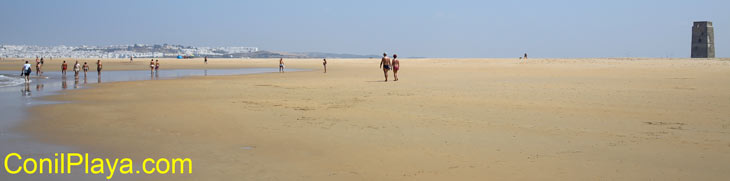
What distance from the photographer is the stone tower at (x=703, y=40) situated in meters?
55.3

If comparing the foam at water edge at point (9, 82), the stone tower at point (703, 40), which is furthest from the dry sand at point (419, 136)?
the stone tower at point (703, 40)

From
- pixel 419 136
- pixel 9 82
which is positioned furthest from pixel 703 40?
pixel 419 136

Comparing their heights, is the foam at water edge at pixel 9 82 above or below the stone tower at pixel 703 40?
below

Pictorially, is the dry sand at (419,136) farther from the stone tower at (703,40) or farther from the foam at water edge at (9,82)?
the stone tower at (703,40)

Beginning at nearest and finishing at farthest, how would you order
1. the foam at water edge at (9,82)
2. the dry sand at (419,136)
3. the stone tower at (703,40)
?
the dry sand at (419,136), the foam at water edge at (9,82), the stone tower at (703,40)

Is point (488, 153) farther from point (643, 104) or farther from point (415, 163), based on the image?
point (643, 104)

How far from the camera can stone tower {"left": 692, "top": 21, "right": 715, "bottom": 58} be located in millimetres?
55281

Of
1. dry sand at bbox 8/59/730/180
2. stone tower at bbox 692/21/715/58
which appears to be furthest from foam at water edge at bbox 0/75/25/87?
stone tower at bbox 692/21/715/58

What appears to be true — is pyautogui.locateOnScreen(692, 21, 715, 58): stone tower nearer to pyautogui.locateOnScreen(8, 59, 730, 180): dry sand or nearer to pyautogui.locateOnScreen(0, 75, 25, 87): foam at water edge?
pyautogui.locateOnScreen(8, 59, 730, 180): dry sand

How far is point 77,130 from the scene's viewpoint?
898 centimetres

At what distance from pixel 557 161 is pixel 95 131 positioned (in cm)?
645

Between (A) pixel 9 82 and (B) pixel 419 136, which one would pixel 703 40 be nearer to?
(A) pixel 9 82

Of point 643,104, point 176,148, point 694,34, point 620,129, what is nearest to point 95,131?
point 176,148

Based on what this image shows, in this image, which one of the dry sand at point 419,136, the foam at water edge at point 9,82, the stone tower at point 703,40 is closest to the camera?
the dry sand at point 419,136
